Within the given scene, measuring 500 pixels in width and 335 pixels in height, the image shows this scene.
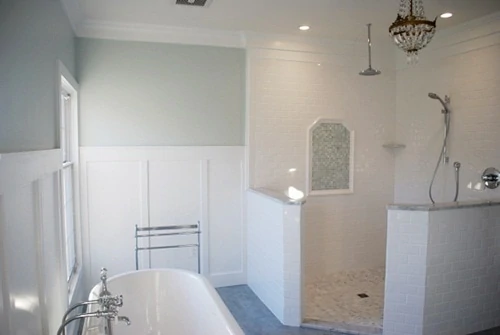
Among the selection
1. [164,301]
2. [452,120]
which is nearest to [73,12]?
[164,301]

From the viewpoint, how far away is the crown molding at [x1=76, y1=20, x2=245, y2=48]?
3.46 meters

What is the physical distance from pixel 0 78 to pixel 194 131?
8.11ft

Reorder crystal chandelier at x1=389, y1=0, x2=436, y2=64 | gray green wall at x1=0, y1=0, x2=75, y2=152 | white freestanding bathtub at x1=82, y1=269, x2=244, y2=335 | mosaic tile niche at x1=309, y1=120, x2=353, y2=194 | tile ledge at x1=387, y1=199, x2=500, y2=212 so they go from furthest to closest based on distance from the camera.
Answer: mosaic tile niche at x1=309, y1=120, x2=353, y2=194 < tile ledge at x1=387, y1=199, x2=500, y2=212 < white freestanding bathtub at x1=82, y1=269, x2=244, y2=335 < crystal chandelier at x1=389, y1=0, x2=436, y2=64 < gray green wall at x1=0, y1=0, x2=75, y2=152

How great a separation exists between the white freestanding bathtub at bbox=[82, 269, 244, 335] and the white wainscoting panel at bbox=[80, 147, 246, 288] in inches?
34.8

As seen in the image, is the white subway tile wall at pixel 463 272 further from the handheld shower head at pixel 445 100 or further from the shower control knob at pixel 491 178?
the handheld shower head at pixel 445 100

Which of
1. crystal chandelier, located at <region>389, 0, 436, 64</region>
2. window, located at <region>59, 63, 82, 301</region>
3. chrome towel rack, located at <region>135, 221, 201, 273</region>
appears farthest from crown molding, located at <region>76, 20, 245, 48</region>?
crystal chandelier, located at <region>389, 0, 436, 64</region>

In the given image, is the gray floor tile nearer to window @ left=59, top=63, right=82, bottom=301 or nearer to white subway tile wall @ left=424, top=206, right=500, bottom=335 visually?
white subway tile wall @ left=424, top=206, right=500, bottom=335

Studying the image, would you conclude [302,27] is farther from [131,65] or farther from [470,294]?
[470,294]

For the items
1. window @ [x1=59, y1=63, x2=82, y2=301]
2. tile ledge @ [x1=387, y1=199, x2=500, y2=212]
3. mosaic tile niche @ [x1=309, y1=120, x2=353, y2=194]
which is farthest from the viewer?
mosaic tile niche @ [x1=309, y1=120, x2=353, y2=194]

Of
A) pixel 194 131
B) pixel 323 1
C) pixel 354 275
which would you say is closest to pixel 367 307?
pixel 354 275

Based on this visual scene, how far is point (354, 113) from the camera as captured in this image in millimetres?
4320

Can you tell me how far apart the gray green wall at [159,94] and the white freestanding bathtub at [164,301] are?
138 cm

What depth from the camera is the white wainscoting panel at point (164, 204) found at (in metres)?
3.58

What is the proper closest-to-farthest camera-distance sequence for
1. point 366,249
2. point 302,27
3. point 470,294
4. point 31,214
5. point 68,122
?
point 31,214, point 470,294, point 68,122, point 302,27, point 366,249
